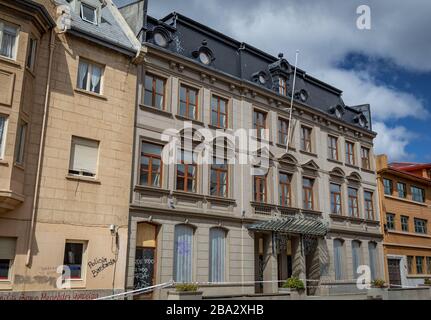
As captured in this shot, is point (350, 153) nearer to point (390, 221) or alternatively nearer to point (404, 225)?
point (390, 221)

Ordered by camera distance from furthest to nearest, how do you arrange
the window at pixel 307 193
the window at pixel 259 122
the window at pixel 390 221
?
the window at pixel 390 221 → the window at pixel 307 193 → the window at pixel 259 122

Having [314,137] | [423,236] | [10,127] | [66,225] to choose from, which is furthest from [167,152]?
[423,236]

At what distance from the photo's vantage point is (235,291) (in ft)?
67.8

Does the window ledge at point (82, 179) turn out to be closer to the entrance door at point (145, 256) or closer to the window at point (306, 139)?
the entrance door at point (145, 256)

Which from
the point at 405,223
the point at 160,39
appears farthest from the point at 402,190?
the point at 160,39

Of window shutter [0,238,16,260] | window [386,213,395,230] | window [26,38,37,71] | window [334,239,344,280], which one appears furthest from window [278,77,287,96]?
window shutter [0,238,16,260]

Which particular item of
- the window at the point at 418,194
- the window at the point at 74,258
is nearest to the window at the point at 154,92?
the window at the point at 74,258

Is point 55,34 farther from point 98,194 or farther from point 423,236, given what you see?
point 423,236

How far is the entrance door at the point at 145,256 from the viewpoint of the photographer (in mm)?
18016

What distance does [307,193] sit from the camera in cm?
2672

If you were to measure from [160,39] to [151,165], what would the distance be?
629 centimetres

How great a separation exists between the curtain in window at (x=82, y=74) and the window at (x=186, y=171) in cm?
534

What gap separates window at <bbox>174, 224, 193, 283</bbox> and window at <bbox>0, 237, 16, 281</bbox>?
22.5 feet
